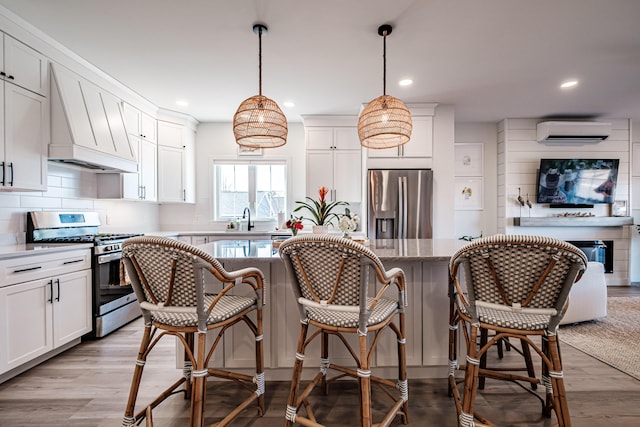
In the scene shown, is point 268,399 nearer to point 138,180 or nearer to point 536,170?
point 138,180

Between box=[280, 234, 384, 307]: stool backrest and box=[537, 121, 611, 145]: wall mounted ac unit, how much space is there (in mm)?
4770

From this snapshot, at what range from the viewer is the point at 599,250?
15.2 ft

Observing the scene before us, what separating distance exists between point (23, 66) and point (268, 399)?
3155 millimetres

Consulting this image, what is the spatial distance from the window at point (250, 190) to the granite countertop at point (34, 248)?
2.39m

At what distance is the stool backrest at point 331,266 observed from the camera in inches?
48.3

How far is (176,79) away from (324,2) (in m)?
2.01

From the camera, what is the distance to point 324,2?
6.79 feet

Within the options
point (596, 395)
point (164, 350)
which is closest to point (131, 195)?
point (164, 350)

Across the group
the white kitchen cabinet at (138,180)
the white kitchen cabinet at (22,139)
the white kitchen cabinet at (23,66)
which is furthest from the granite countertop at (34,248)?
the white kitchen cabinet at (23,66)

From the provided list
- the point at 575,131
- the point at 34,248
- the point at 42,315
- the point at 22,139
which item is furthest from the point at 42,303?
the point at 575,131

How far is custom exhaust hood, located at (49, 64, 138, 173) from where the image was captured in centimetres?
262

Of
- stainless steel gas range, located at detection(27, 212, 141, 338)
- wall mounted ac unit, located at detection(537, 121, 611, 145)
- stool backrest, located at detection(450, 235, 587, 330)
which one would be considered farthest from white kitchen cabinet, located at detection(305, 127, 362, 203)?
stool backrest, located at detection(450, 235, 587, 330)

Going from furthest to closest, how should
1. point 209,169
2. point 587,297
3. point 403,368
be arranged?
point 209,169
point 587,297
point 403,368

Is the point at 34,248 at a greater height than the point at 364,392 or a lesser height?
greater
